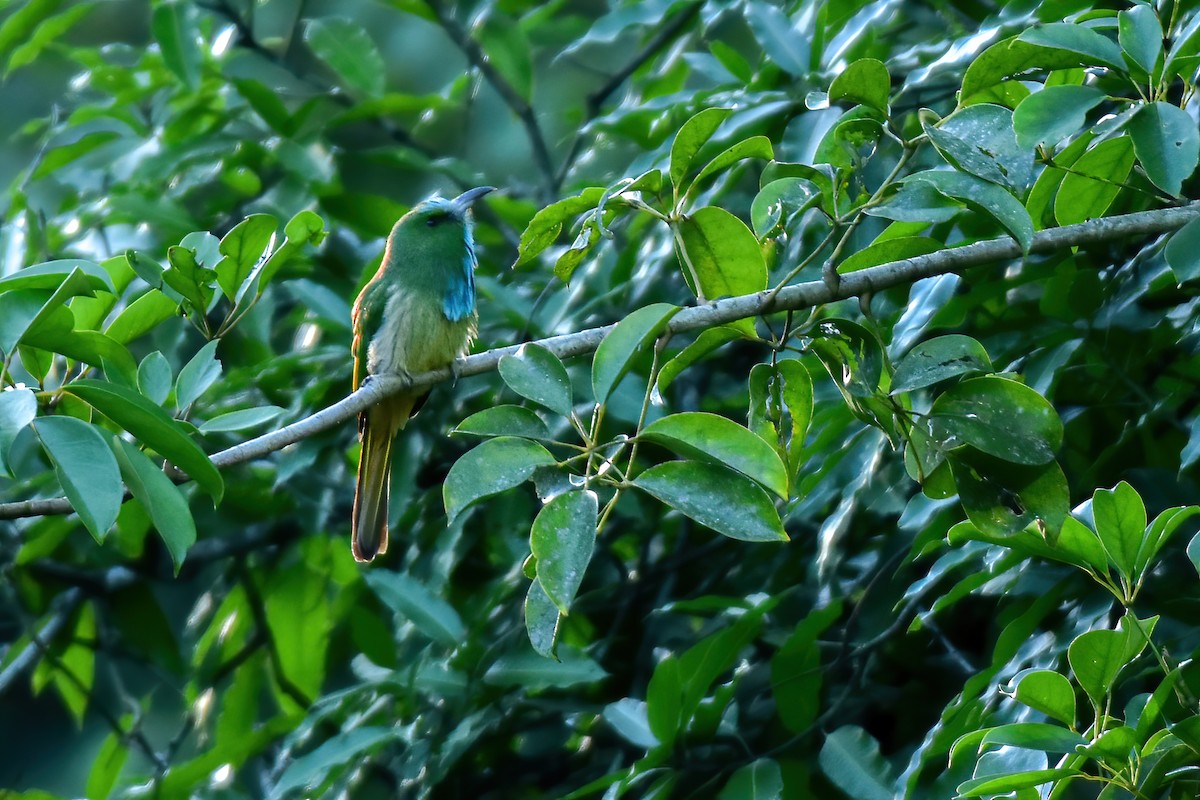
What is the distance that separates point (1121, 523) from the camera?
170 cm

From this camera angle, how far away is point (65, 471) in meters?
1.57

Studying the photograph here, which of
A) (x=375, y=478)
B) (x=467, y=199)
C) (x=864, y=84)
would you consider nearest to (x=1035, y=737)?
(x=864, y=84)

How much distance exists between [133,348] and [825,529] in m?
2.68

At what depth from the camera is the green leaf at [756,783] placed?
236 cm

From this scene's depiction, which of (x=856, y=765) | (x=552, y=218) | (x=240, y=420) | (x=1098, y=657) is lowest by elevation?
(x=856, y=765)

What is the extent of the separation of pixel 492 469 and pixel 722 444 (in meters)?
0.27

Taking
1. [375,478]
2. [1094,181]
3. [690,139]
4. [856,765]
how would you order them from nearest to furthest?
[690,139], [1094,181], [856,765], [375,478]

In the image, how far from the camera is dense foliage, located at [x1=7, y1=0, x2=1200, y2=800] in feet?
5.42

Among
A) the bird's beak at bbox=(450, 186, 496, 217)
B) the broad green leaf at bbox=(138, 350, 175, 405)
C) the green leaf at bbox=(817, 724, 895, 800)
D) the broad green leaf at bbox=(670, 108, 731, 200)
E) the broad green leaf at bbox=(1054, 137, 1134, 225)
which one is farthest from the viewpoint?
the bird's beak at bbox=(450, 186, 496, 217)

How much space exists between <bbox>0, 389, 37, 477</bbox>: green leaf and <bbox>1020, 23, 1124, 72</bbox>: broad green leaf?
1280 millimetres

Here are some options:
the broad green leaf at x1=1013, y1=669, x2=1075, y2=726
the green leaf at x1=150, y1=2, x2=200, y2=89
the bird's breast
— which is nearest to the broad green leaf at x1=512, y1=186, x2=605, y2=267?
the broad green leaf at x1=1013, y1=669, x2=1075, y2=726

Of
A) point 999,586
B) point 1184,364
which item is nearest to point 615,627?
point 999,586

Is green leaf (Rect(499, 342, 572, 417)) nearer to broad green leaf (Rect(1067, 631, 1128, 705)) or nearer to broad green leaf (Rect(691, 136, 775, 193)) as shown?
broad green leaf (Rect(691, 136, 775, 193))

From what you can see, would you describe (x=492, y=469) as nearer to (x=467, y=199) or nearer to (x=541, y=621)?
(x=541, y=621)
